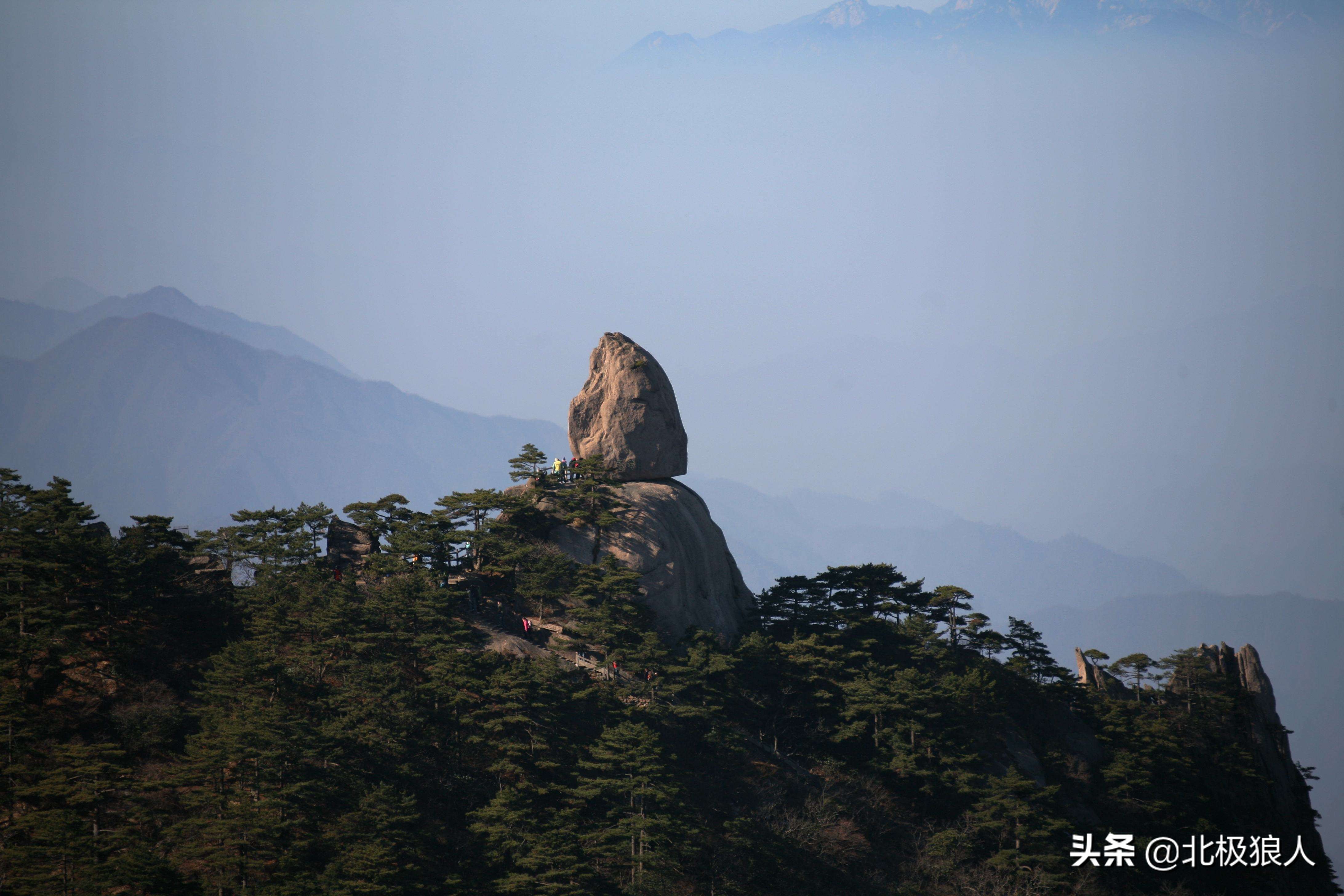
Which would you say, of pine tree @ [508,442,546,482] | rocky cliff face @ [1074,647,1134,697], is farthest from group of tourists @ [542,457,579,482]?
rocky cliff face @ [1074,647,1134,697]

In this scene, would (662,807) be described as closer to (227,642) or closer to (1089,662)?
(227,642)

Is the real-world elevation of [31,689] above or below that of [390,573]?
below

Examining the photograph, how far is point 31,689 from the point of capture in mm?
37375

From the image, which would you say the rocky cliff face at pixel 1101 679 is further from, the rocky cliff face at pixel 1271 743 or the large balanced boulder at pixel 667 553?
the large balanced boulder at pixel 667 553

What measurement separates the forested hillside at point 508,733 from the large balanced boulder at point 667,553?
129 centimetres

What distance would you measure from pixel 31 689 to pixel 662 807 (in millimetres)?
22816

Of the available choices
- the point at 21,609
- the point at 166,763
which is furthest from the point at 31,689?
the point at 166,763

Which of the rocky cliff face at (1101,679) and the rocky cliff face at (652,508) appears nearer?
the rocky cliff face at (652,508)

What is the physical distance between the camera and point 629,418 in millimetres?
51250

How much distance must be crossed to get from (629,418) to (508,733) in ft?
58.4

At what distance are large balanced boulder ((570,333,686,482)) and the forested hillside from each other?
3.69m

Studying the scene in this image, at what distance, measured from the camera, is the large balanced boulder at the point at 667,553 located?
4606 centimetres

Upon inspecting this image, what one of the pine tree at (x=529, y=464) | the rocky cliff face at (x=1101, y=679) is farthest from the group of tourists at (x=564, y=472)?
the rocky cliff face at (x=1101, y=679)

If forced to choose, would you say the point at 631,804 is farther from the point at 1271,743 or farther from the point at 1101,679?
the point at 1271,743
